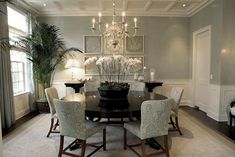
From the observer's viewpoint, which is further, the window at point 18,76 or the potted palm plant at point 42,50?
the potted palm plant at point 42,50

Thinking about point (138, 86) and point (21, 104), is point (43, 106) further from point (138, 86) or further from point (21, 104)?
point (138, 86)

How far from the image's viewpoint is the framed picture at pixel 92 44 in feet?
20.2

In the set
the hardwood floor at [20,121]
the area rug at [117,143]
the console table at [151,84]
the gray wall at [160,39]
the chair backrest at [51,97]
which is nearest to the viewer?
the area rug at [117,143]

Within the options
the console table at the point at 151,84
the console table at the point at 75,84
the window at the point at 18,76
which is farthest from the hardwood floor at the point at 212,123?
the window at the point at 18,76

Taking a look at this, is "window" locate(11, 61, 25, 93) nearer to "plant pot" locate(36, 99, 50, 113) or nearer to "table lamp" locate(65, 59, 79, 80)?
"plant pot" locate(36, 99, 50, 113)

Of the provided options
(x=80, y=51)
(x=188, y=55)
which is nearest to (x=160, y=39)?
(x=188, y=55)

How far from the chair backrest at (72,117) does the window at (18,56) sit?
10.1 ft

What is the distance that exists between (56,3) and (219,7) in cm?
416

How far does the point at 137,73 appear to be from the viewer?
6215 mm

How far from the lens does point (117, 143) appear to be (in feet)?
10.8

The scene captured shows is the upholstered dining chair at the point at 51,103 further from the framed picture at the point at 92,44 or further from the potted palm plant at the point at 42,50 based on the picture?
the framed picture at the point at 92,44

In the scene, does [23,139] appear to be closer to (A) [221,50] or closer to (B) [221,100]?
(B) [221,100]

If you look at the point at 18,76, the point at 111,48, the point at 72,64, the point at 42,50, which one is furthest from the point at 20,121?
the point at 111,48

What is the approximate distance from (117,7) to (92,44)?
1.38 metres
